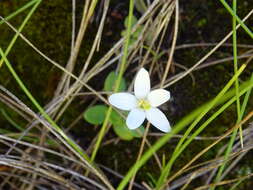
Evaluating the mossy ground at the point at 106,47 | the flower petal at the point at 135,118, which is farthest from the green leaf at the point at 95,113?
the flower petal at the point at 135,118

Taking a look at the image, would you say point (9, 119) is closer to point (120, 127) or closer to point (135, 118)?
point (120, 127)

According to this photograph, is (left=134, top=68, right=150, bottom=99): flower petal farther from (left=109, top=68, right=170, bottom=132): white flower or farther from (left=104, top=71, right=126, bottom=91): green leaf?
(left=104, top=71, right=126, bottom=91): green leaf

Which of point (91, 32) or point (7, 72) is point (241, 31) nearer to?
point (91, 32)

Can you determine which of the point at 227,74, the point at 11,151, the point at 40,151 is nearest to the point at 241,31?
the point at 227,74

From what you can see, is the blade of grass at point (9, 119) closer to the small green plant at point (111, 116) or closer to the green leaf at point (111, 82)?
the small green plant at point (111, 116)

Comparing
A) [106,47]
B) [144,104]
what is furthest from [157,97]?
[106,47]
